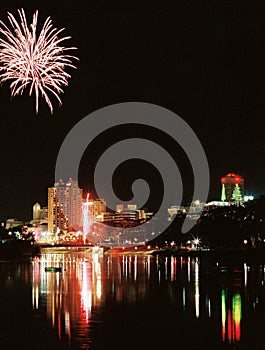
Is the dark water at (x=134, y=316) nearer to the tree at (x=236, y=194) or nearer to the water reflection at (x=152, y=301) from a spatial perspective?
the water reflection at (x=152, y=301)

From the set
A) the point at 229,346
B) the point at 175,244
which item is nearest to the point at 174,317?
the point at 229,346

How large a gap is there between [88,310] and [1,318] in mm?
3115

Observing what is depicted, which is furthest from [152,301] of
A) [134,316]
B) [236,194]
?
[236,194]

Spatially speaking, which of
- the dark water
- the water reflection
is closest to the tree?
the water reflection

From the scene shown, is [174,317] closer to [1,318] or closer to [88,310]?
[88,310]

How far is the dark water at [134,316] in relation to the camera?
15898 mm

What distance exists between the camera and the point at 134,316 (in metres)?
20.6

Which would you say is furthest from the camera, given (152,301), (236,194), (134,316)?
(236,194)

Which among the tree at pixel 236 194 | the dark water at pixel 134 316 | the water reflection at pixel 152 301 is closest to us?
the dark water at pixel 134 316

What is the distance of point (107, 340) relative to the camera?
16.1 meters

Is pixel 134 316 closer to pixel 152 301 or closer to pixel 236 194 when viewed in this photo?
pixel 152 301

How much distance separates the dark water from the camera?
1590cm

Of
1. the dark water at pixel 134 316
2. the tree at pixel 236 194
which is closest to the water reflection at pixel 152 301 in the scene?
the dark water at pixel 134 316

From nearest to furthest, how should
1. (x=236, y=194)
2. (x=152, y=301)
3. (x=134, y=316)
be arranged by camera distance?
(x=134, y=316) < (x=152, y=301) < (x=236, y=194)
